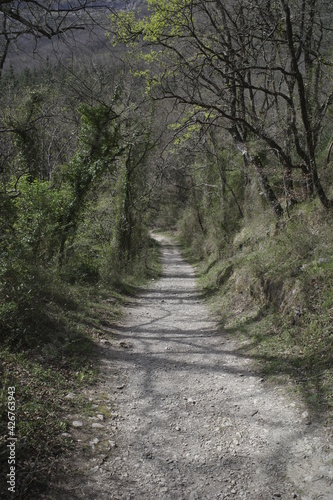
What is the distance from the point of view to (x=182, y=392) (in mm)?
4957

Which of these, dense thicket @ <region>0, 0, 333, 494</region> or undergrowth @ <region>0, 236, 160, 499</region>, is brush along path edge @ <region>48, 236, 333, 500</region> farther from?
dense thicket @ <region>0, 0, 333, 494</region>

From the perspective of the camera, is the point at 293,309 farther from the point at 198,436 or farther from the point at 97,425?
the point at 97,425

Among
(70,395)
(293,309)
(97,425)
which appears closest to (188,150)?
(293,309)

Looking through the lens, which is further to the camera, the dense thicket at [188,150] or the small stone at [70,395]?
the dense thicket at [188,150]

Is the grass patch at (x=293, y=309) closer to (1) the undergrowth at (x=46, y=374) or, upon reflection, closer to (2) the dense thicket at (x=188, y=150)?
(2) the dense thicket at (x=188, y=150)

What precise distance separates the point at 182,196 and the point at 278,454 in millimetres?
36175

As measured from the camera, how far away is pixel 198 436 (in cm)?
388

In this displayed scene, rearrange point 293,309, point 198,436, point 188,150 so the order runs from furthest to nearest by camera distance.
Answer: point 188,150 < point 293,309 < point 198,436

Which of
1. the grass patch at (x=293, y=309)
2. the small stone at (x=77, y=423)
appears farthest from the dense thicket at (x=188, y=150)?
the small stone at (x=77, y=423)

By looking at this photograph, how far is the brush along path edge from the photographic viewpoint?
3.08 meters

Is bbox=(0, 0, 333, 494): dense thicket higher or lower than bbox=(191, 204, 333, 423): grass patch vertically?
higher

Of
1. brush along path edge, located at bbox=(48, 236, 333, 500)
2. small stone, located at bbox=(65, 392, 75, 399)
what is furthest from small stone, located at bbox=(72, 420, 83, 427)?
small stone, located at bbox=(65, 392, 75, 399)

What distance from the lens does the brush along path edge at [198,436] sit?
3078mm

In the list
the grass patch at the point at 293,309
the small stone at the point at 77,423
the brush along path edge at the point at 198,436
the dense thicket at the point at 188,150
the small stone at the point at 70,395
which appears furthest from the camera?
the dense thicket at the point at 188,150
